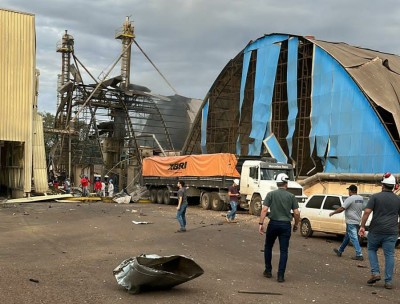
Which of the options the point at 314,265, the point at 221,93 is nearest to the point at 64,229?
the point at 314,265

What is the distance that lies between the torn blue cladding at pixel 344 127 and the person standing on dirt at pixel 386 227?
19.1 metres

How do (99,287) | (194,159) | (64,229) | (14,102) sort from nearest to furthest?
1. (99,287)
2. (64,229)
3. (14,102)
4. (194,159)

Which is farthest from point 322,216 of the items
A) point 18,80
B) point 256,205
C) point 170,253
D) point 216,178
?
point 18,80

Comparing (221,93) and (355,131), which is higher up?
(221,93)

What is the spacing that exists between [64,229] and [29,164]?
14.0m

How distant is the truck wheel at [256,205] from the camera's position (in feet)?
78.3

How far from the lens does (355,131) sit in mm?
28453

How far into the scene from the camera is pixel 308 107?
3319 centimetres

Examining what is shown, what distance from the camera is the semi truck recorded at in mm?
24453

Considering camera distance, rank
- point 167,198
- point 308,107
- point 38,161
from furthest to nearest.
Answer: point 308,107, point 167,198, point 38,161

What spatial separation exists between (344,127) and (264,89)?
8.08m

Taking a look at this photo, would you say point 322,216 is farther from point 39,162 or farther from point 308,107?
point 39,162

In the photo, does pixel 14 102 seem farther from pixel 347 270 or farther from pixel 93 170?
pixel 93 170

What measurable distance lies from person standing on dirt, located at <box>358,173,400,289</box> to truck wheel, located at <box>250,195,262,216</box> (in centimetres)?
1552
